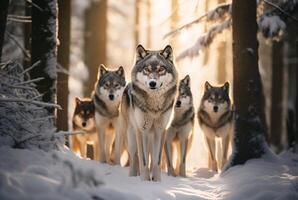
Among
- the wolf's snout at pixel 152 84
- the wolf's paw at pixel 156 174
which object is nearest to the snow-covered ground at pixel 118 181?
the wolf's paw at pixel 156 174

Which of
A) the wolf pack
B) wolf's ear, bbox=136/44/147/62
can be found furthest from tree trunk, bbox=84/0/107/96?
wolf's ear, bbox=136/44/147/62

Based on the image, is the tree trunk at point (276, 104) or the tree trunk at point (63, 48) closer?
the tree trunk at point (63, 48)

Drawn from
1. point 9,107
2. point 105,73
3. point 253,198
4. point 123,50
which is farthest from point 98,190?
point 123,50

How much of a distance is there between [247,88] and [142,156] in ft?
8.24

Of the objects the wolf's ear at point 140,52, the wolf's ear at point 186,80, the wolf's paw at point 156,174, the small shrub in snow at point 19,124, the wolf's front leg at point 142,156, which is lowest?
the wolf's paw at point 156,174

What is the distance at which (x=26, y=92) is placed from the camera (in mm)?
7238

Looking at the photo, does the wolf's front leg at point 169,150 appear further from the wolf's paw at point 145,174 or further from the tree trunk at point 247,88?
the wolf's paw at point 145,174

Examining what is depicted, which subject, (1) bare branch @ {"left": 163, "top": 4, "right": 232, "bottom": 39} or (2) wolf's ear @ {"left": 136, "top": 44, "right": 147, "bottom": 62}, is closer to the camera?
(2) wolf's ear @ {"left": 136, "top": 44, "right": 147, "bottom": 62}

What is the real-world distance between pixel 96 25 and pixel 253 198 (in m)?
13.5

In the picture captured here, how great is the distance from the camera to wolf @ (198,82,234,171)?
10.8 meters

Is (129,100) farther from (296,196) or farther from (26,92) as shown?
(296,196)

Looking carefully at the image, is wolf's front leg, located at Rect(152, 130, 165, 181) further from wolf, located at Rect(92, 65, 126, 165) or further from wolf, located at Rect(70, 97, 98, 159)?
wolf, located at Rect(70, 97, 98, 159)

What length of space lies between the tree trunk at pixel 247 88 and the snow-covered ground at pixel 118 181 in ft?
0.94

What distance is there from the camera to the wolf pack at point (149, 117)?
26.2 ft
